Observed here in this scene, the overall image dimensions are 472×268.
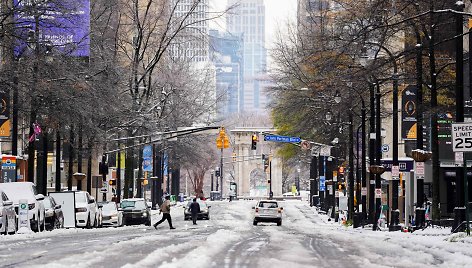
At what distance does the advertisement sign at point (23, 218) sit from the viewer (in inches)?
1626

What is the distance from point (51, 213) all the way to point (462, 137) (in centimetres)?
2187

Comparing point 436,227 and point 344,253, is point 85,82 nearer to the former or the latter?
point 436,227

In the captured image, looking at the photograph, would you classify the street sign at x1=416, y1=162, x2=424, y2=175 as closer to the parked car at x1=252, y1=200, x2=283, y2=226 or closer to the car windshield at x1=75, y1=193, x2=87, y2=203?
the car windshield at x1=75, y1=193, x2=87, y2=203

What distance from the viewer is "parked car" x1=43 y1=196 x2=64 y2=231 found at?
4694 centimetres

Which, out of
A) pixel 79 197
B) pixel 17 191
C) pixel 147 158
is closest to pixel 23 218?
pixel 17 191

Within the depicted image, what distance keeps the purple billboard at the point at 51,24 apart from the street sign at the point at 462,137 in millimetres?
15380

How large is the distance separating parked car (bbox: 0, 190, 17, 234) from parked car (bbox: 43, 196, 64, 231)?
5664mm

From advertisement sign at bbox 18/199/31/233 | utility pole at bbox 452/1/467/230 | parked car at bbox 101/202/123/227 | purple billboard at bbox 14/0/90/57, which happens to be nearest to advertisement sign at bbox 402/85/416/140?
utility pole at bbox 452/1/467/230

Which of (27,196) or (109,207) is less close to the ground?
(27,196)

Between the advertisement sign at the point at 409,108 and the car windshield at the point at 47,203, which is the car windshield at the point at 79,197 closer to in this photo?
the car windshield at the point at 47,203

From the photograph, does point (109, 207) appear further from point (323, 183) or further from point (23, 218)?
point (323, 183)

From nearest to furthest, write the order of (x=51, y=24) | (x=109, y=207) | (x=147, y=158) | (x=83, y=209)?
1. (x=51, y=24)
2. (x=83, y=209)
3. (x=109, y=207)
4. (x=147, y=158)

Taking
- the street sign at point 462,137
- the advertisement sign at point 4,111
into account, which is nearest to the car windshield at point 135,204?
the advertisement sign at point 4,111

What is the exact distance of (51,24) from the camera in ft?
138
